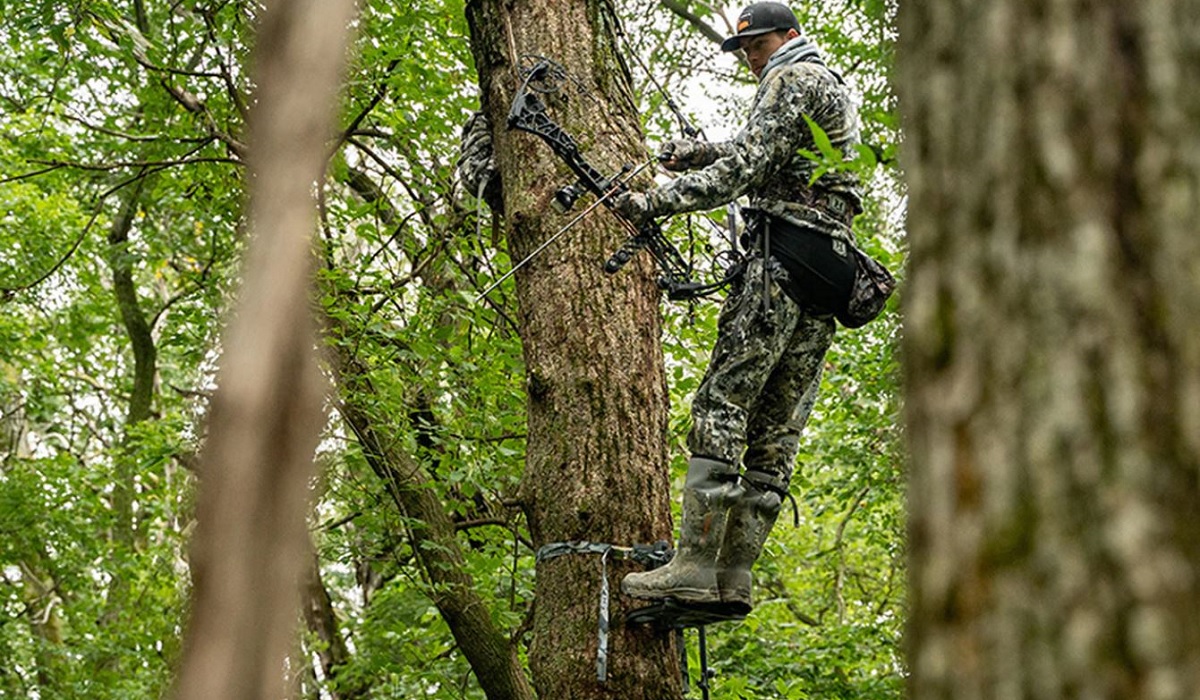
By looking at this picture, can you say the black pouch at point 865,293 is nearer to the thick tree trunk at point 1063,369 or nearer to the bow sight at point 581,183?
the bow sight at point 581,183

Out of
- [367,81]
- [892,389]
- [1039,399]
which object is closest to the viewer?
[1039,399]

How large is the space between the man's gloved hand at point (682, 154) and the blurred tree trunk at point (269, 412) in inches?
141

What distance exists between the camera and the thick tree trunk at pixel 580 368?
4129mm

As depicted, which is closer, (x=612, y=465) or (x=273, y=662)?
(x=273, y=662)

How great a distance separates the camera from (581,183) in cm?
450

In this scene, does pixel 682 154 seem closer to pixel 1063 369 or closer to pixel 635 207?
pixel 635 207

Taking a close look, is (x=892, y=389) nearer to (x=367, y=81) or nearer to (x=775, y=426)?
(x=367, y=81)

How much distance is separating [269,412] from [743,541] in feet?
12.2

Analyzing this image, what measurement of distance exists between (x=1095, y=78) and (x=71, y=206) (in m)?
14.0

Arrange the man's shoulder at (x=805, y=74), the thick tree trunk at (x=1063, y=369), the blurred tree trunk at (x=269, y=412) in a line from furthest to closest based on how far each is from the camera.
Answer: the man's shoulder at (x=805, y=74), the thick tree trunk at (x=1063, y=369), the blurred tree trunk at (x=269, y=412)

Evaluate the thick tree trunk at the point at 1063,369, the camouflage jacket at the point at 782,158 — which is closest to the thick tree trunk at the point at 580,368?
the camouflage jacket at the point at 782,158

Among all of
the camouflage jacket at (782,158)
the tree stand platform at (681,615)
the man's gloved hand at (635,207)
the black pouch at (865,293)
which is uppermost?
the camouflage jacket at (782,158)

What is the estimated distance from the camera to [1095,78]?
132 centimetres

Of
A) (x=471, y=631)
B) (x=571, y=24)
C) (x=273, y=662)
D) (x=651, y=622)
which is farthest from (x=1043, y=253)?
(x=471, y=631)
